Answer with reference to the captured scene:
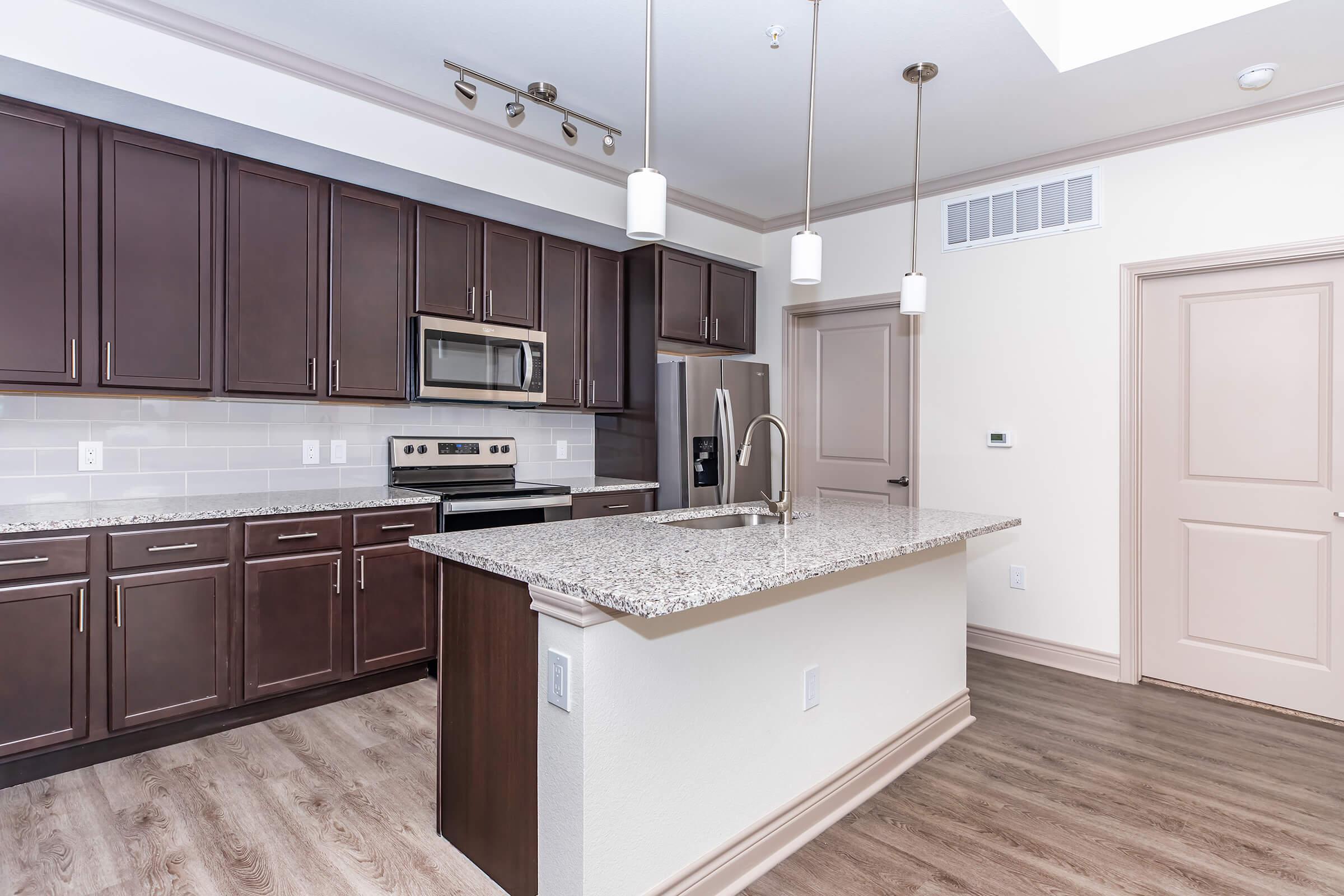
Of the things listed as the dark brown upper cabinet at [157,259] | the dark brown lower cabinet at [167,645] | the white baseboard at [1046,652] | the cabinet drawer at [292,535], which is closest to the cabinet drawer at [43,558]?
the dark brown lower cabinet at [167,645]

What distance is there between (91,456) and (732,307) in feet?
11.2

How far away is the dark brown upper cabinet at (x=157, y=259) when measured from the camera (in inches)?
101

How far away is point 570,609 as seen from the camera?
151 cm

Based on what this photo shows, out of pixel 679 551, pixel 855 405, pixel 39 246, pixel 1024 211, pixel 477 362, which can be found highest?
pixel 1024 211

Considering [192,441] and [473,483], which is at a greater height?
[192,441]

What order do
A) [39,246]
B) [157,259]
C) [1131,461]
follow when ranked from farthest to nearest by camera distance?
[1131,461] < [157,259] < [39,246]

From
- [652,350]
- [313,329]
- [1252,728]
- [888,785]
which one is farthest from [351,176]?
[1252,728]

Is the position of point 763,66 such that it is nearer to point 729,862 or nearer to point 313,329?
point 313,329

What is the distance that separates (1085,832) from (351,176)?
3665mm

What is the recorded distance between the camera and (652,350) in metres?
4.25

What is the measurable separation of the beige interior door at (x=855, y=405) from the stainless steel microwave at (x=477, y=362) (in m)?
1.78

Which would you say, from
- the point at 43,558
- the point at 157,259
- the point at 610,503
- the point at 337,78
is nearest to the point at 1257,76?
the point at 610,503

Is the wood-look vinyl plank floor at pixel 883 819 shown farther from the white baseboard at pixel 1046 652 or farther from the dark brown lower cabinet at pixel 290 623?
the white baseboard at pixel 1046 652

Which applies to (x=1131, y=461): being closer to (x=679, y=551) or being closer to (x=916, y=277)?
(x=916, y=277)
